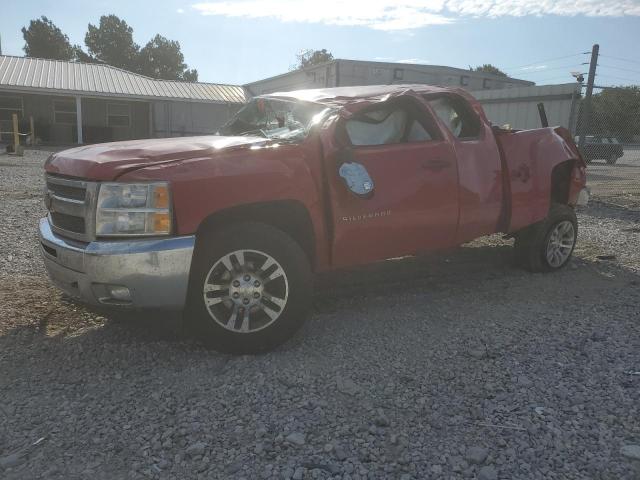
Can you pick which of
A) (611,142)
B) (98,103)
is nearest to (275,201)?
(611,142)

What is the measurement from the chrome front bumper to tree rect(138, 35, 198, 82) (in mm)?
78805

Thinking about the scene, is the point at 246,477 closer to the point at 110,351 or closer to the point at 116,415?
the point at 116,415

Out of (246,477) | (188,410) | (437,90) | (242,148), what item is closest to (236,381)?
(188,410)

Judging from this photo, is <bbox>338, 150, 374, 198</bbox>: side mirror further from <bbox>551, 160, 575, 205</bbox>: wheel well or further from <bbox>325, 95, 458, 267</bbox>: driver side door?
<bbox>551, 160, 575, 205</bbox>: wheel well

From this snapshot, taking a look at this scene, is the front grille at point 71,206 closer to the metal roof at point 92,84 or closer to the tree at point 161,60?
the metal roof at point 92,84

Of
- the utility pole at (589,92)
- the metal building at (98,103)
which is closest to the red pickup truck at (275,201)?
the utility pole at (589,92)

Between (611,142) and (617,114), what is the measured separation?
63.2 inches

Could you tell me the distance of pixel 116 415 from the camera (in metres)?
2.88

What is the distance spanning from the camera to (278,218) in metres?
3.81

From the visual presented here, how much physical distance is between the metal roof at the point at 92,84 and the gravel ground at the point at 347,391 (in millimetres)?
24942

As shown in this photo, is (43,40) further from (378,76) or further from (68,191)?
(68,191)

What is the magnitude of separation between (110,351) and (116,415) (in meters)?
0.84

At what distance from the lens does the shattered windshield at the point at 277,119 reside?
161 inches

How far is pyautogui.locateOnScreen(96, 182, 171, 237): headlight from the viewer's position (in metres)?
3.22
